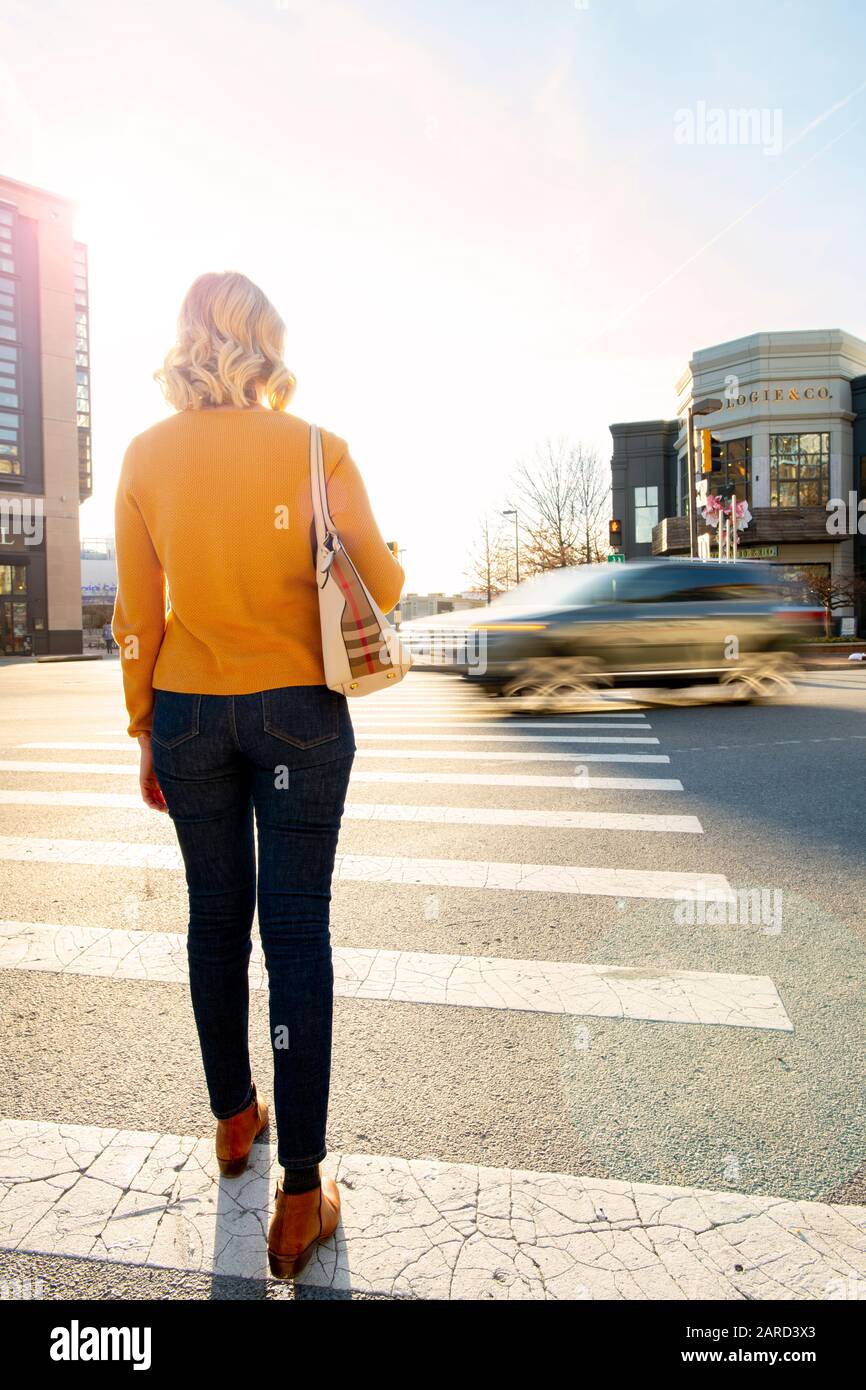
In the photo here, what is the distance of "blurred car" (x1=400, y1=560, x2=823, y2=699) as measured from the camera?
10.4 m

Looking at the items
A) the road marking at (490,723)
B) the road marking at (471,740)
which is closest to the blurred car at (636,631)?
the road marking at (490,723)

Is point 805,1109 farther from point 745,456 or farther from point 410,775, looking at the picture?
point 745,456

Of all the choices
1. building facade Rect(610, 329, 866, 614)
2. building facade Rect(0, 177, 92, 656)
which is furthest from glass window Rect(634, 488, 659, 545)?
building facade Rect(0, 177, 92, 656)

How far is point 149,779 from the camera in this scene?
2225mm

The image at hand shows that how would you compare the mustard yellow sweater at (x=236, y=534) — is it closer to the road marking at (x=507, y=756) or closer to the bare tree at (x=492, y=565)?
the road marking at (x=507, y=756)

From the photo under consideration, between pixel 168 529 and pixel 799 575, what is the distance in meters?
35.6

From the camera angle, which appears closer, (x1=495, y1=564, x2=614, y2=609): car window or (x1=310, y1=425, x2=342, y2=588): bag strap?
(x1=310, y1=425, x2=342, y2=588): bag strap

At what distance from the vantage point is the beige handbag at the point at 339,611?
1.99 meters

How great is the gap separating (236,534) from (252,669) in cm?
29

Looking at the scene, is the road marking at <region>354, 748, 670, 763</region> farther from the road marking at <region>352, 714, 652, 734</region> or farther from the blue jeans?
the blue jeans

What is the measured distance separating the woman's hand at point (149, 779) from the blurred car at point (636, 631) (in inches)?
325

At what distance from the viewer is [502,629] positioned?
10.4m

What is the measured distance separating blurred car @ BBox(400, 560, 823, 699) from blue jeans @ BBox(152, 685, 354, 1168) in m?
8.40
